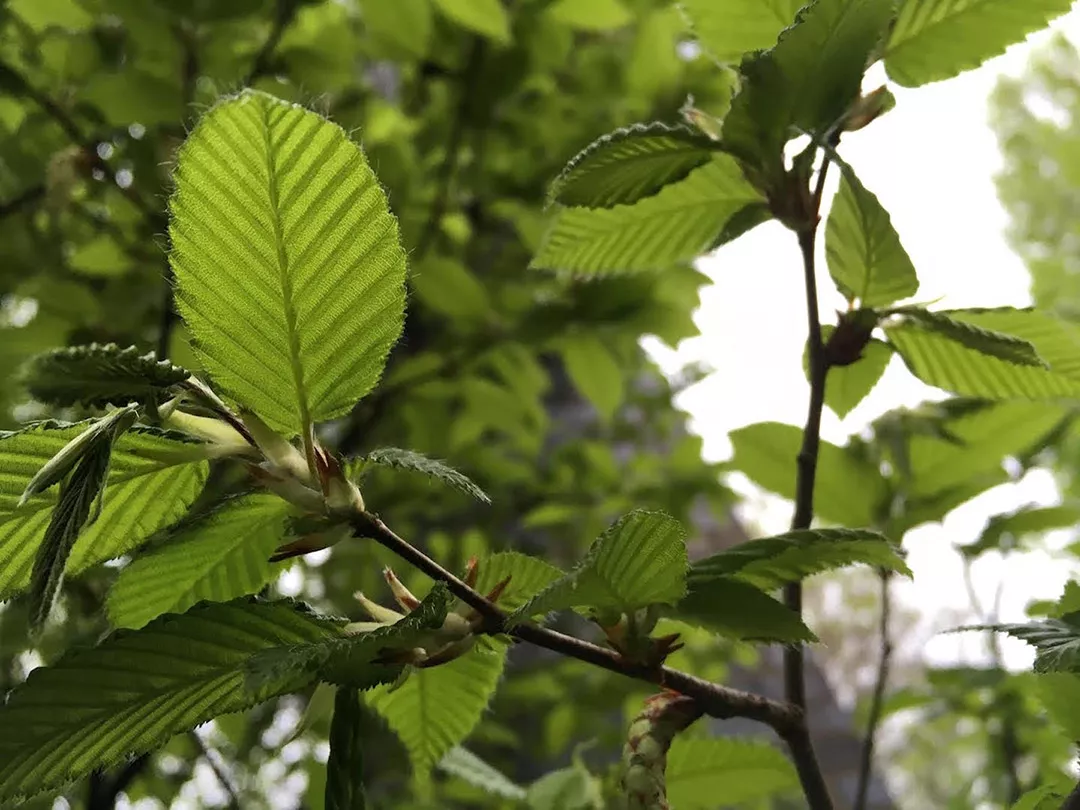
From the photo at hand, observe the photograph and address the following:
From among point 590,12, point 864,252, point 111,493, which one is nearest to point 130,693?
point 111,493

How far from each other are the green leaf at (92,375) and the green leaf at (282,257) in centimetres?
3

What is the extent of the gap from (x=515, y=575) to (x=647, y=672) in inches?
2.2

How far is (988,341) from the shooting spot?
12.6 inches

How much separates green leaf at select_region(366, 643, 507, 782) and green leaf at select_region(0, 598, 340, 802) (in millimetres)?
100

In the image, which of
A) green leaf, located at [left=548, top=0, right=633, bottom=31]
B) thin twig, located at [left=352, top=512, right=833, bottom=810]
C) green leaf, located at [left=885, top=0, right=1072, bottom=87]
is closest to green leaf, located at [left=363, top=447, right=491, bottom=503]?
thin twig, located at [left=352, top=512, right=833, bottom=810]

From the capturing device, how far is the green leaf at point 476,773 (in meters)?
0.51

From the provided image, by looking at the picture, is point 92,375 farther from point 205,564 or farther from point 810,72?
point 810,72

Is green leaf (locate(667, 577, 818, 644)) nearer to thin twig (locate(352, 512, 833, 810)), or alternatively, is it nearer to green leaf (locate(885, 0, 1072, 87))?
thin twig (locate(352, 512, 833, 810))

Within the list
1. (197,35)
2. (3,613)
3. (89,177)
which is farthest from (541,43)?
(3,613)

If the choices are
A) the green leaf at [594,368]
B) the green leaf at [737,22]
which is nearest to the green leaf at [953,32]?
the green leaf at [737,22]

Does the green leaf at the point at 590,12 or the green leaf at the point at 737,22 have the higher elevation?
the green leaf at the point at 590,12

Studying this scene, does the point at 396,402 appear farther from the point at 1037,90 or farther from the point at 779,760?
the point at 1037,90

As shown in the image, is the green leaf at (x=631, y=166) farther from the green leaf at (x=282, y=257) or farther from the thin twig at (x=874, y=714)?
the thin twig at (x=874, y=714)

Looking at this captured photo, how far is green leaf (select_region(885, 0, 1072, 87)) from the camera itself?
0.34 m
